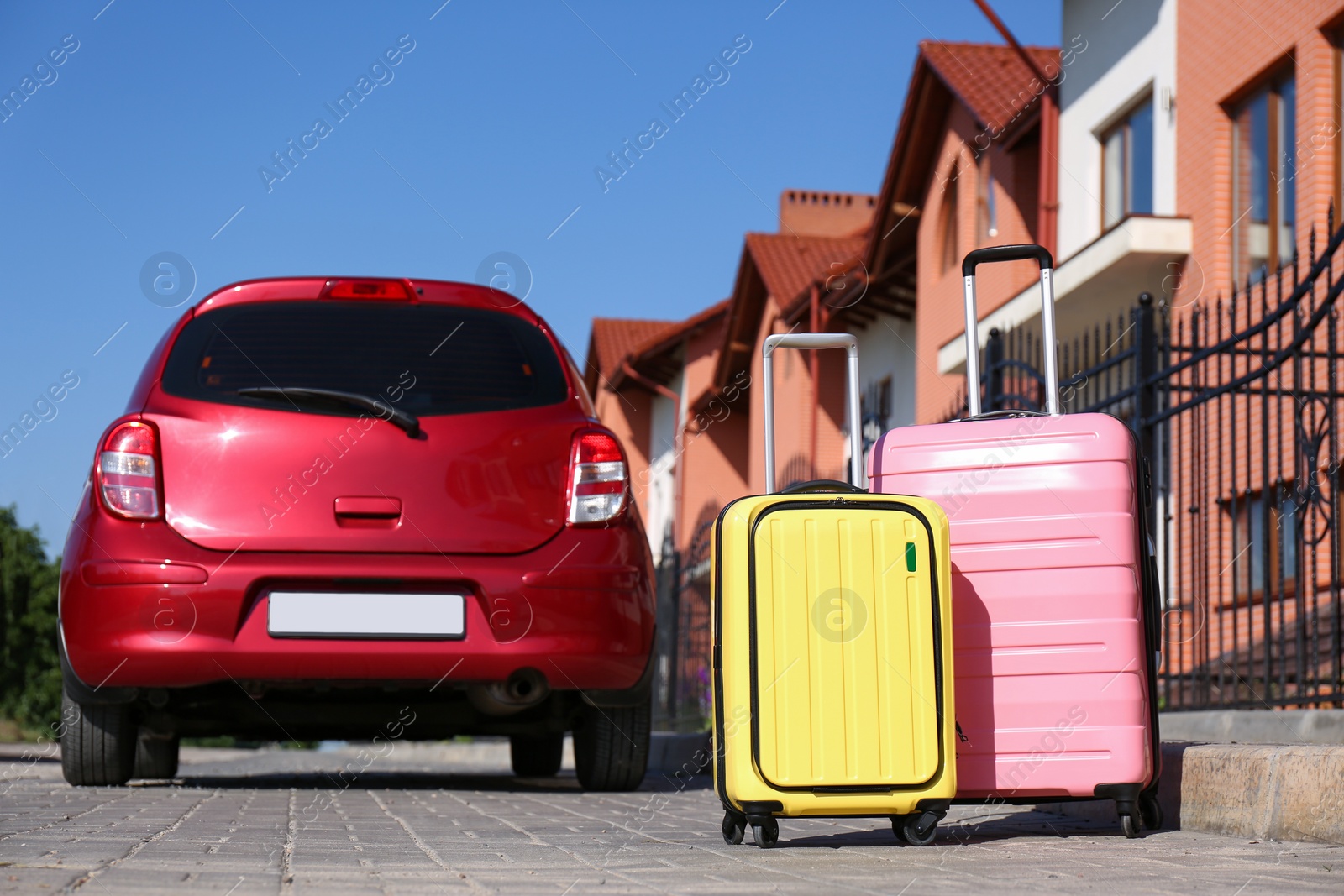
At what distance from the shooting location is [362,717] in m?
6.21

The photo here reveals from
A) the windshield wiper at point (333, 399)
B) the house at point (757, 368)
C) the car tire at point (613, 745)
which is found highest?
the house at point (757, 368)

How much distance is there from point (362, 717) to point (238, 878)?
316cm

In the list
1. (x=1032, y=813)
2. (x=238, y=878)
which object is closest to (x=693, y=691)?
(x=1032, y=813)

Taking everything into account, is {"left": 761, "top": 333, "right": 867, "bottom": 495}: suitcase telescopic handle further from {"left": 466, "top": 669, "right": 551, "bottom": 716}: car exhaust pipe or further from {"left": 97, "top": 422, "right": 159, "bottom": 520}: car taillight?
{"left": 97, "top": 422, "right": 159, "bottom": 520}: car taillight

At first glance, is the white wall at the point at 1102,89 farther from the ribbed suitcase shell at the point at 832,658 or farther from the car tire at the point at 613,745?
the ribbed suitcase shell at the point at 832,658

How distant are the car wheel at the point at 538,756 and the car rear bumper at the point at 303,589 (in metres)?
2.41

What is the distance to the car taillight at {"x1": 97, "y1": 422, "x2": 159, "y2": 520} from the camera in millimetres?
5438

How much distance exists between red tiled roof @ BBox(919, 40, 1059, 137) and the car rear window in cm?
1259

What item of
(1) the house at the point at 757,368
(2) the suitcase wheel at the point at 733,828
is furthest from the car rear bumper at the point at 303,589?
(1) the house at the point at 757,368

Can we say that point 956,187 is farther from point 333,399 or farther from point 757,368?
point 333,399

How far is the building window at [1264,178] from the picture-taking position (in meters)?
12.8

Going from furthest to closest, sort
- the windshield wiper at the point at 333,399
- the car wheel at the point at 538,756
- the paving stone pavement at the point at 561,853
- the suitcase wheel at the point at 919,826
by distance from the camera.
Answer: the car wheel at the point at 538,756
the windshield wiper at the point at 333,399
the suitcase wheel at the point at 919,826
the paving stone pavement at the point at 561,853

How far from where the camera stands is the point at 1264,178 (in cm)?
1321

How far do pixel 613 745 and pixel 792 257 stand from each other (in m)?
22.6
